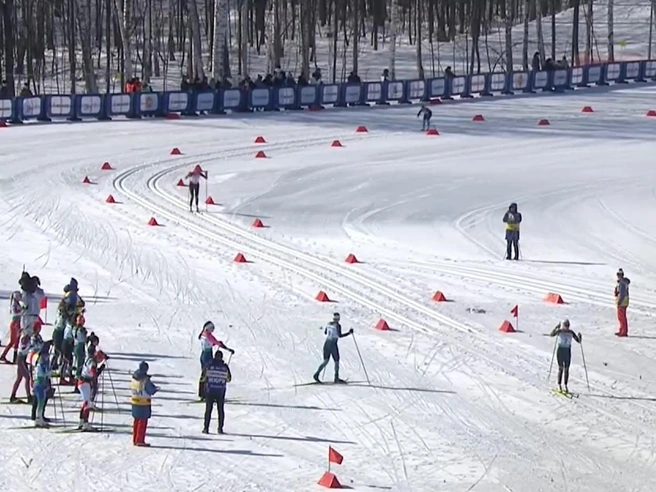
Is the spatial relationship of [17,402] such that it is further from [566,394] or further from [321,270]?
[321,270]

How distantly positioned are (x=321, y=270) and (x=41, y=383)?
10804mm

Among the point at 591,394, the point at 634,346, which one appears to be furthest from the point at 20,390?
the point at 634,346

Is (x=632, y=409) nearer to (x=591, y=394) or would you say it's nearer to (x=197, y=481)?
(x=591, y=394)

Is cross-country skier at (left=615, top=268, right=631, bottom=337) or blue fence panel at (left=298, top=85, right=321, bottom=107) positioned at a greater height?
blue fence panel at (left=298, top=85, right=321, bottom=107)

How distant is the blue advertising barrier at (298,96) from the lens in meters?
47.8

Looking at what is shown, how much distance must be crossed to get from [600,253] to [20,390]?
1408 centimetres

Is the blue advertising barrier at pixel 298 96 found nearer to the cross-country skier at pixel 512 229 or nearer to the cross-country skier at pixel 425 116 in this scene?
the cross-country skier at pixel 425 116

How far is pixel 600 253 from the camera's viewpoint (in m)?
29.0

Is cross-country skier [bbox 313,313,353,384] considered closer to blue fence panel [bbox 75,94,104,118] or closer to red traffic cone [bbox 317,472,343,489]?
red traffic cone [bbox 317,472,343,489]

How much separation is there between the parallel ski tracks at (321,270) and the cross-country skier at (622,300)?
2081 mm

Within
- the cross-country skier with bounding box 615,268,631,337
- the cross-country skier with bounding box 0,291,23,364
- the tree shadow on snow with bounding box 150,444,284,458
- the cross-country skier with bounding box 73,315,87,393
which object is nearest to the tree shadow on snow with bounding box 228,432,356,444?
the tree shadow on snow with bounding box 150,444,284,458

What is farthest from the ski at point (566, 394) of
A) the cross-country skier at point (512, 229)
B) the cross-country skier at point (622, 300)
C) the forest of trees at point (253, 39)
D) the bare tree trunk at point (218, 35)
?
the forest of trees at point (253, 39)

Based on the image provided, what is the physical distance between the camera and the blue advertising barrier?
4784 cm

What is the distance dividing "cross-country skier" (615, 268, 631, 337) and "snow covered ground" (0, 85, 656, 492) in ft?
1.04
